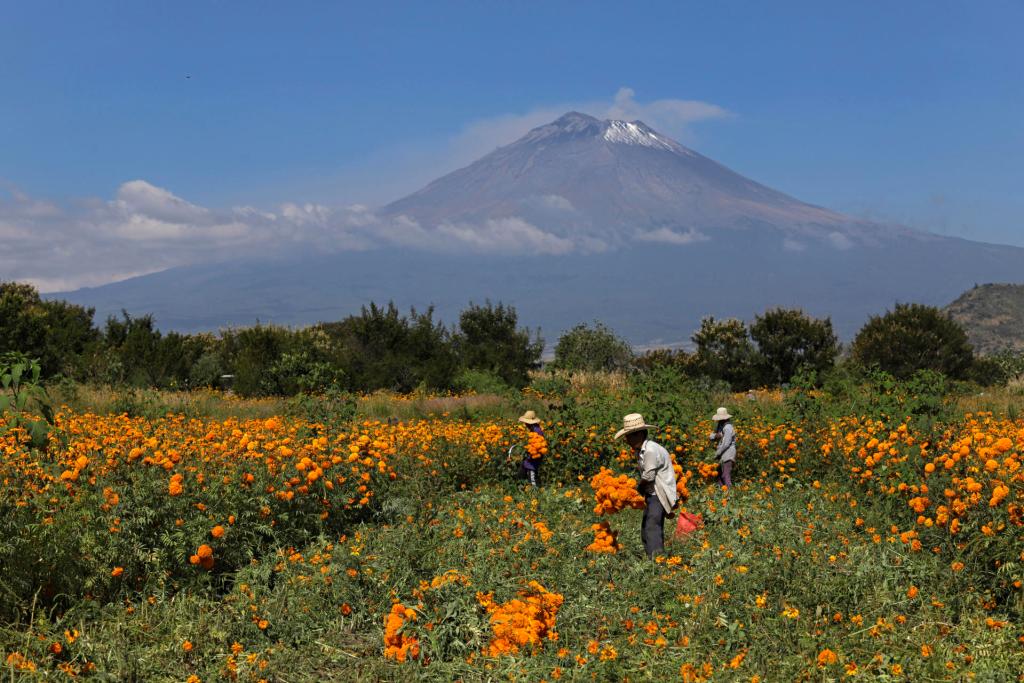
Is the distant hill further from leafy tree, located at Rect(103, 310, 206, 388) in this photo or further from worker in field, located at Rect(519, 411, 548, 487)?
worker in field, located at Rect(519, 411, 548, 487)

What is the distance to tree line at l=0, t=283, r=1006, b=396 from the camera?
26.7 metres

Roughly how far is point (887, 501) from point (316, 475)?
5.32 meters

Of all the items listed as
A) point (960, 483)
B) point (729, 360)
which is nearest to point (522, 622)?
point (960, 483)

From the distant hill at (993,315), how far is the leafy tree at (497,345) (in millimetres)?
66885

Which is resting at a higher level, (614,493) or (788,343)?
(788,343)

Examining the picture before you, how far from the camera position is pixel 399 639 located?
17.4 ft

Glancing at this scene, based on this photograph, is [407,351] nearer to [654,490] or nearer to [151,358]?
[151,358]

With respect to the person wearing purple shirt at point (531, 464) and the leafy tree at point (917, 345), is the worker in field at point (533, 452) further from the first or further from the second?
the leafy tree at point (917, 345)

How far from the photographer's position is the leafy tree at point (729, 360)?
37719 mm

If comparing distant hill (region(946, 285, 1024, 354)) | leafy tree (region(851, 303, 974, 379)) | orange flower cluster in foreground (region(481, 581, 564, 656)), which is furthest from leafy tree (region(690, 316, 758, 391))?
distant hill (region(946, 285, 1024, 354))

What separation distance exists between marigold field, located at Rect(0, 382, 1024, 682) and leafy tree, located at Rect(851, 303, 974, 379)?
101 feet

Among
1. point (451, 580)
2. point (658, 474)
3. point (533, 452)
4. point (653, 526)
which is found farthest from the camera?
point (533, 452)

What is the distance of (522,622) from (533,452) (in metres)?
5.38

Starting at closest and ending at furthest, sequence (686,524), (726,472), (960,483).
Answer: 1. (960,483)
2. (686,524)
3. (726,472)
